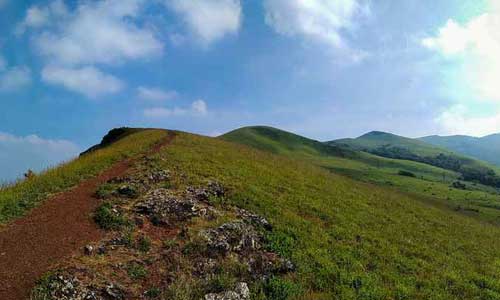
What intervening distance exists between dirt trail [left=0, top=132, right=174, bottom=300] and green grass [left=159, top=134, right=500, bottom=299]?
27.6ft

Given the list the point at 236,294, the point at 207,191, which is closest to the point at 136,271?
the point at 236,294

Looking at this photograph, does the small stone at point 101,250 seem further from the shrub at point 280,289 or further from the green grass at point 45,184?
the shrub at point 280,289

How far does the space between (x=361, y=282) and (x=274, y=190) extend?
13.4 meters

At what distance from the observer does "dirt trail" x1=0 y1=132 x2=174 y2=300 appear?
515 inches

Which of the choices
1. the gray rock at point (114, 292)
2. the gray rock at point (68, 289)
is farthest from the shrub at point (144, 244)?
the gray rock at point (68, 289)

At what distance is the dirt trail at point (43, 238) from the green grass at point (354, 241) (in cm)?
841

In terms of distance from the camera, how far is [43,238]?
1602 cm

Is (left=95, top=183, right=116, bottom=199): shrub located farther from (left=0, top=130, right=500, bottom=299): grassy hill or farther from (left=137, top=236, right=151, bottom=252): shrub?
(left=137, top=236, right=151, bottom=252): shrub

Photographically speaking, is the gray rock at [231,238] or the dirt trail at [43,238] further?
the gray rock at [231,238]

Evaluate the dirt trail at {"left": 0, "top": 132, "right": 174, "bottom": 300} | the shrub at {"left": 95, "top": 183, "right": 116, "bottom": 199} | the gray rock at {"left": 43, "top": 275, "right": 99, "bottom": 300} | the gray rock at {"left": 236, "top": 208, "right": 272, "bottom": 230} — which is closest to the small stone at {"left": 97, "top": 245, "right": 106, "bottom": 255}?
the dirt trail at {"left": 0, "top": 132, "right": 174, "bottom": 300}

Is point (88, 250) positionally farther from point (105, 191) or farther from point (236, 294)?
point (105, 191)

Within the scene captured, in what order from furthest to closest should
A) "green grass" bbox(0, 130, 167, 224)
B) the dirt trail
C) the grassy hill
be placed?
1. "green grass" bbox(0, 130, 167, 224)
2. the grassy hill
3. the dirt trail

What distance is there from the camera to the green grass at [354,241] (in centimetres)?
1675

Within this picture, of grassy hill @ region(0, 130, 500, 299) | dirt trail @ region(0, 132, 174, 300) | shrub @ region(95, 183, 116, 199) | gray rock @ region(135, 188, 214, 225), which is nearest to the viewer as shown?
dirt trail @ region(0, 132, 174, 300)
